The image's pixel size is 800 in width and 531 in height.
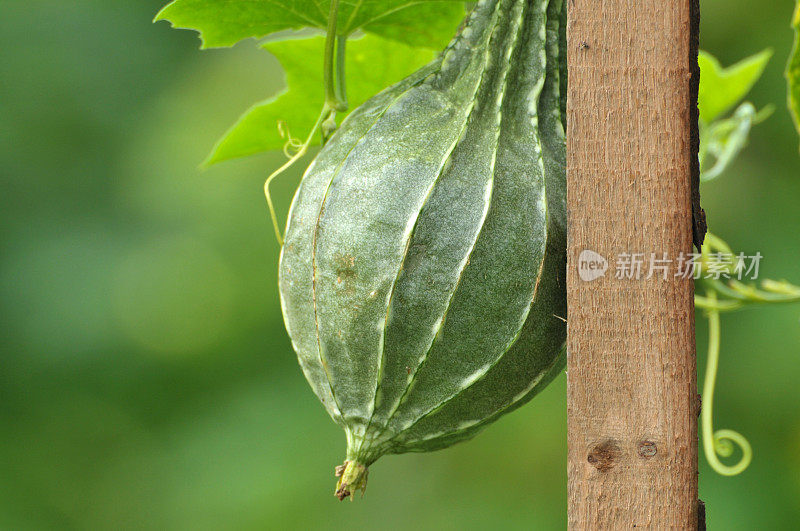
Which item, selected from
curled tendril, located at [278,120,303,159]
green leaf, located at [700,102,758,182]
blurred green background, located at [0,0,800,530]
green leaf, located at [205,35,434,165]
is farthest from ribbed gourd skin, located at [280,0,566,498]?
blurred green background, located at [0,0,800,530]

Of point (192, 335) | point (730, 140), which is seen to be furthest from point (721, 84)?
point (192, 335)

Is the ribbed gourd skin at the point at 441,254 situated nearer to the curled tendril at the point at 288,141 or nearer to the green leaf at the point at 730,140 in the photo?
the curled tendril at the point at 288,141

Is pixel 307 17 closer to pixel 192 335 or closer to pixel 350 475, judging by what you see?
pixel 350 475

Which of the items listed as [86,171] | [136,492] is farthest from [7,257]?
[136,492]

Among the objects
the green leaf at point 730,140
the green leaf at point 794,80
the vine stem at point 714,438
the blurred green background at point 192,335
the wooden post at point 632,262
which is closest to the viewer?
the wooden post at point 632,262

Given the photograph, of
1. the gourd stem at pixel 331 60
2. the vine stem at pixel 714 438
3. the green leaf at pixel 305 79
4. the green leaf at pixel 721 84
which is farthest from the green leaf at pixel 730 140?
the gourd stem at pixel 331 60

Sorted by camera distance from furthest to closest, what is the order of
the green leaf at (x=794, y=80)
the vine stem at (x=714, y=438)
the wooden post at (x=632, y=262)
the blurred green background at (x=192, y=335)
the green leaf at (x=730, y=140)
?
the blurred green background at (x=192, y=335) < the green leaf at (x=730, y=140) < the green leaf at (x=794, y=80) < the vine stem at (x=714, y=438) < the wooden post at (x=632, y=262)
